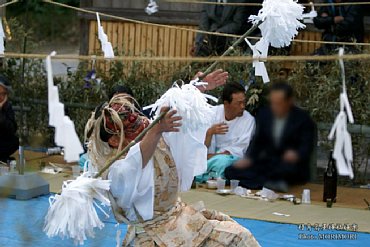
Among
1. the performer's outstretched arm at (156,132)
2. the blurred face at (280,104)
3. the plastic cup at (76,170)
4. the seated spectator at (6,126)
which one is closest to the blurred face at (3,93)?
the seated spectator at (6,126)

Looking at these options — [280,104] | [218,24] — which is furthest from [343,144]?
[218,24]

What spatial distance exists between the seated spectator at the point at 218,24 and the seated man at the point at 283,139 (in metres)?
4.17

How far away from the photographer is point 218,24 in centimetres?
904

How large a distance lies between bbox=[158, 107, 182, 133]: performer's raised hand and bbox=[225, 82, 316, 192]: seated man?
340mm

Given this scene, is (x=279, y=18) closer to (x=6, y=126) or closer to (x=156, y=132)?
(x=156, y=132)

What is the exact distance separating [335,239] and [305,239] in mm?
183

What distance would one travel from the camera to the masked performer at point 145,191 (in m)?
4.48

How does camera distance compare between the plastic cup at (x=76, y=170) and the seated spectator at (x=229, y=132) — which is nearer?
the seated spectator at (x=229, y=132)

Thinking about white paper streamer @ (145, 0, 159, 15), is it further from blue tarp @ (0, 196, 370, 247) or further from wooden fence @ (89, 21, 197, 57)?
blue tarp @ (0, 196, 370, 247)

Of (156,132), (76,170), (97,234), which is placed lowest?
(97,234)

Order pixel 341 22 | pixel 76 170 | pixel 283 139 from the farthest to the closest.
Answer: pixel 341 22
pixel 76 170
pixel 283 139

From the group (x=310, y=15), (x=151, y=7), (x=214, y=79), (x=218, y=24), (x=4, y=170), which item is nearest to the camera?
(x=214, y=79)

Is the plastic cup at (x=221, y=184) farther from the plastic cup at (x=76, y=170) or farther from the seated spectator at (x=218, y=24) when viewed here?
the seated spectator at (x=218, y=24)

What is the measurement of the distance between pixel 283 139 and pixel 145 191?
79 cm
